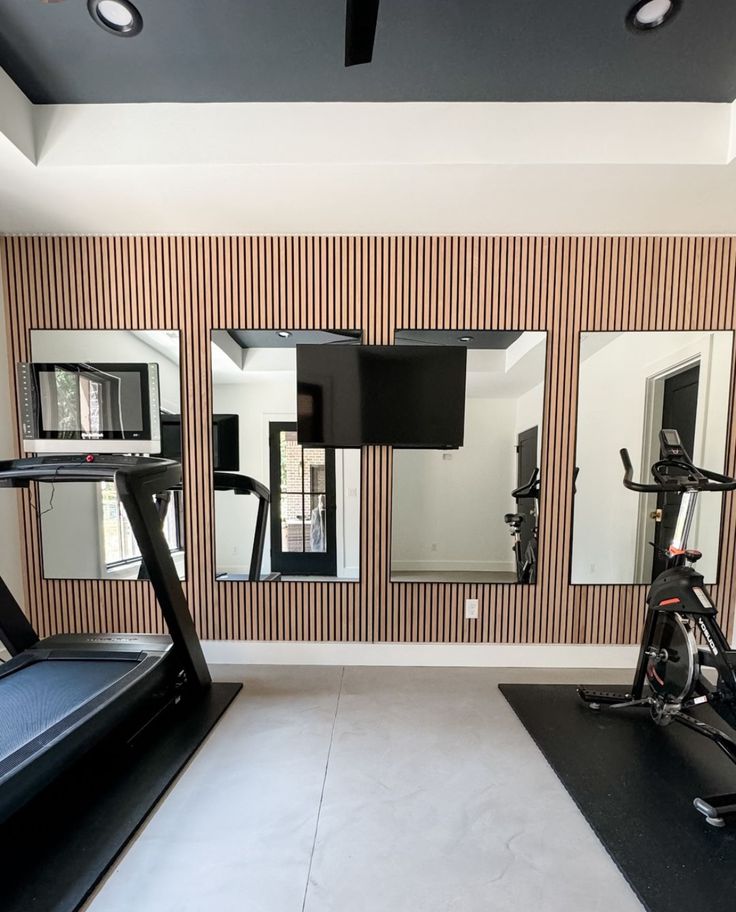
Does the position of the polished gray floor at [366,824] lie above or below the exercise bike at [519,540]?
below

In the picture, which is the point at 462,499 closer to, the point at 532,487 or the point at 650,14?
the point at 532,487

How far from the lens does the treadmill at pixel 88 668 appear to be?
5.35 feet

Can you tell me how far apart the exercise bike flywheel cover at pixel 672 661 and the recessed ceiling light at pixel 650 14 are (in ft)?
8.74

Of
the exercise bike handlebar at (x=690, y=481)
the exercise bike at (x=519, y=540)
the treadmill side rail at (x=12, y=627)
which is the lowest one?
the treadmill side rail at (x=12, y=627)

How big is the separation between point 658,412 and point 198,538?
3279mm

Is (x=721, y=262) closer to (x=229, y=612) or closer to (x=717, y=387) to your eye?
(x=717, y=387)

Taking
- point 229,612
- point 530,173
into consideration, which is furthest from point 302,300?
point 229,612

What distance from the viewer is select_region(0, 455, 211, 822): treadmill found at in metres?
1.63

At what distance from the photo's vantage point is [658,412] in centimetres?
272

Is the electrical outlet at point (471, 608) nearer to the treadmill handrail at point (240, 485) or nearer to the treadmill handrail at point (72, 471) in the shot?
the treadmill handrail at point (240, 485)

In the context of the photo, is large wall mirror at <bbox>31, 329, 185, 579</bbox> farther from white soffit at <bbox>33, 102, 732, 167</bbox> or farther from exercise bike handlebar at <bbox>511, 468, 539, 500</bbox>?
exercise bike handlebar at <bbox>511, 468, 539, 500</bbox>

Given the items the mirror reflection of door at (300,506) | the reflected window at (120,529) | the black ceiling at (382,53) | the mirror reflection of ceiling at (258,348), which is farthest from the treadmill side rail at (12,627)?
the black ceiling at (382,53)

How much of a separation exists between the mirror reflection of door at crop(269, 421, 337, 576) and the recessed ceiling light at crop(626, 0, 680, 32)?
2.51m

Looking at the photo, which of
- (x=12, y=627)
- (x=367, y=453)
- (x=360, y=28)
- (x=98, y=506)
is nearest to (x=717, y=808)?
(x=367, y=453)
